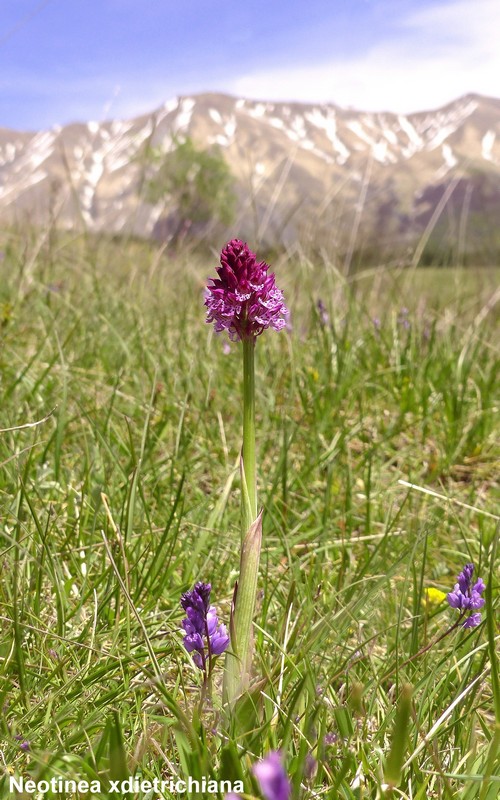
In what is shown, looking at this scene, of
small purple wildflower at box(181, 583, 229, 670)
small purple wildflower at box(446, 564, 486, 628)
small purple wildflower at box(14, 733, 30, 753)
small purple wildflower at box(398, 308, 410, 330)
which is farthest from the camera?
small purple wildflower at box(398, 308, 410, 330)

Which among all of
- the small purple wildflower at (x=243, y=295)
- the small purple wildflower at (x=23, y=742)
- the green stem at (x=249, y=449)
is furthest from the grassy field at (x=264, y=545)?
the small purple wildflower at (x=243, y=295)

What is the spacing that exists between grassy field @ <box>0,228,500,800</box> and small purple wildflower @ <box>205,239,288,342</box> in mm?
543

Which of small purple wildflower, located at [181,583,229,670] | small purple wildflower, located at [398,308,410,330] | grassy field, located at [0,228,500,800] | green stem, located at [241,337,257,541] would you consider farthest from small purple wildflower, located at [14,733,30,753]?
small purple wildflower, located at [398,308,410,330]

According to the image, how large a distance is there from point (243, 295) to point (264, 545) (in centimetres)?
131

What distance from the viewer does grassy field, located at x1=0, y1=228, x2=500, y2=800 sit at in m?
1.36

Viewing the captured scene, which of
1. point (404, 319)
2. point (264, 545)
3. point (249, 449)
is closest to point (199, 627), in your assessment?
point (249, 449)

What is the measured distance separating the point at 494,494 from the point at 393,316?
1.64m

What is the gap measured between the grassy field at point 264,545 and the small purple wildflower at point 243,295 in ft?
1.78

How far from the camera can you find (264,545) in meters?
2.46

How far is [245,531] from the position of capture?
134 cm

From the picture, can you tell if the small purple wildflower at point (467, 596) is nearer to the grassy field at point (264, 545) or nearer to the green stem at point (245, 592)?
the grassy field at point (264, 545)

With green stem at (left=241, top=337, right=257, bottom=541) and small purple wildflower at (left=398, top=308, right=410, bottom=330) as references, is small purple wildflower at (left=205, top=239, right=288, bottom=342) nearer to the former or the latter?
green stem at (left=241, top=337, right=257, bottom=541)

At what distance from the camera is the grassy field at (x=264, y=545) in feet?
4.45

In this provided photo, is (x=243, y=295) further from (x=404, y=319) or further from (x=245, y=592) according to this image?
(x=404, y=319)
